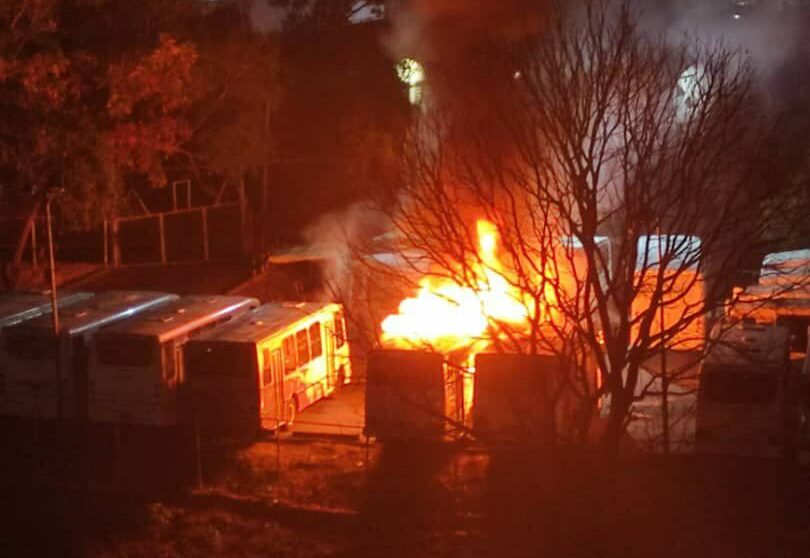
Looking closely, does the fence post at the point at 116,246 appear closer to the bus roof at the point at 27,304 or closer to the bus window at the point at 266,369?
the bus roof at the point at 27,304

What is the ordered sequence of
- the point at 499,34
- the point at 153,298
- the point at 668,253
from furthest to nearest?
the point at 153,298 → the point at 499,34 → the point at 668,253

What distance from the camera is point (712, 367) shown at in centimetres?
1087

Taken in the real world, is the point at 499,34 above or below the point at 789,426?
above

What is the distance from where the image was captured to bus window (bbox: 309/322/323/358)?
12.9 meters

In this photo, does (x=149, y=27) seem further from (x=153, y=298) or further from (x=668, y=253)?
(x=668, y=253)

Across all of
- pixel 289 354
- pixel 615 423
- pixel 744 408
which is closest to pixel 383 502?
pixel 615 423

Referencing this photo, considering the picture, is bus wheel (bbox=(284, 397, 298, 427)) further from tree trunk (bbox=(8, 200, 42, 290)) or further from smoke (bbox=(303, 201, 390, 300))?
tree trunk (bbox=(8, 200, 42, 290))

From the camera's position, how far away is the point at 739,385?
1079 centimetres

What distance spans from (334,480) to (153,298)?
203 inches

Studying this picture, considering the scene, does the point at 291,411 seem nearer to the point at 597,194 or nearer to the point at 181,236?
the point at 597,194

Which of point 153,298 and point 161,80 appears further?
point 161,80

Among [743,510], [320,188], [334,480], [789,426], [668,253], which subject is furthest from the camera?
[320,188]

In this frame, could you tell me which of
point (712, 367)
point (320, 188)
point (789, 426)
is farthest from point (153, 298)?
point (320, 188)

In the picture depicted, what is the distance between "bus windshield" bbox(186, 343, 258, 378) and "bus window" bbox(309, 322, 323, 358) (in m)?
1.52
